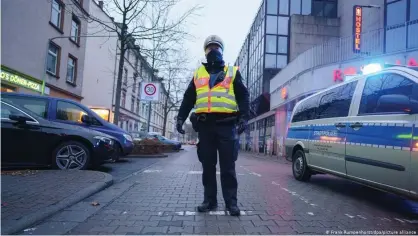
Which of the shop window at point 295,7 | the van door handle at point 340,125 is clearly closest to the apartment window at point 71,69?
the shop window at point 295,7

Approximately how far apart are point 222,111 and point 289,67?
19.0m

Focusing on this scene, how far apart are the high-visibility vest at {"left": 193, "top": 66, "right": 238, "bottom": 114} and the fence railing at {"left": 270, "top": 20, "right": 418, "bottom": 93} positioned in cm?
1364

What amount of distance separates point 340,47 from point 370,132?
45.9 ft

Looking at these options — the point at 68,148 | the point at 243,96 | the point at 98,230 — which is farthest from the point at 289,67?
the point at 98,230

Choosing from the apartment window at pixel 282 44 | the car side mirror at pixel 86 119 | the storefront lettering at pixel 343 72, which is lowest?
the car side mirror at pixel 86 119

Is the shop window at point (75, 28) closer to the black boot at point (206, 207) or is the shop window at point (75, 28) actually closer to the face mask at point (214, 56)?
the face mask at point (214, 56)

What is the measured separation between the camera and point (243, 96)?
4266 millimetres

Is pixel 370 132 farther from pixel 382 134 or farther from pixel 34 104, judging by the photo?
pixel 34 104

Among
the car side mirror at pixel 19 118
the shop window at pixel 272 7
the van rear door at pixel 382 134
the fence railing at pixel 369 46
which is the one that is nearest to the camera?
the van rear door at pixel 382 134

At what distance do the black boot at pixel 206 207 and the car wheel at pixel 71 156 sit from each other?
423cm

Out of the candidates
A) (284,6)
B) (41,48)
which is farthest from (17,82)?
(284,6)

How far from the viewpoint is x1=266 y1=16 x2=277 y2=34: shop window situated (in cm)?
3112

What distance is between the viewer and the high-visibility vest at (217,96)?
13.5 feet

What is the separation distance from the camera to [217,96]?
13.5ft
